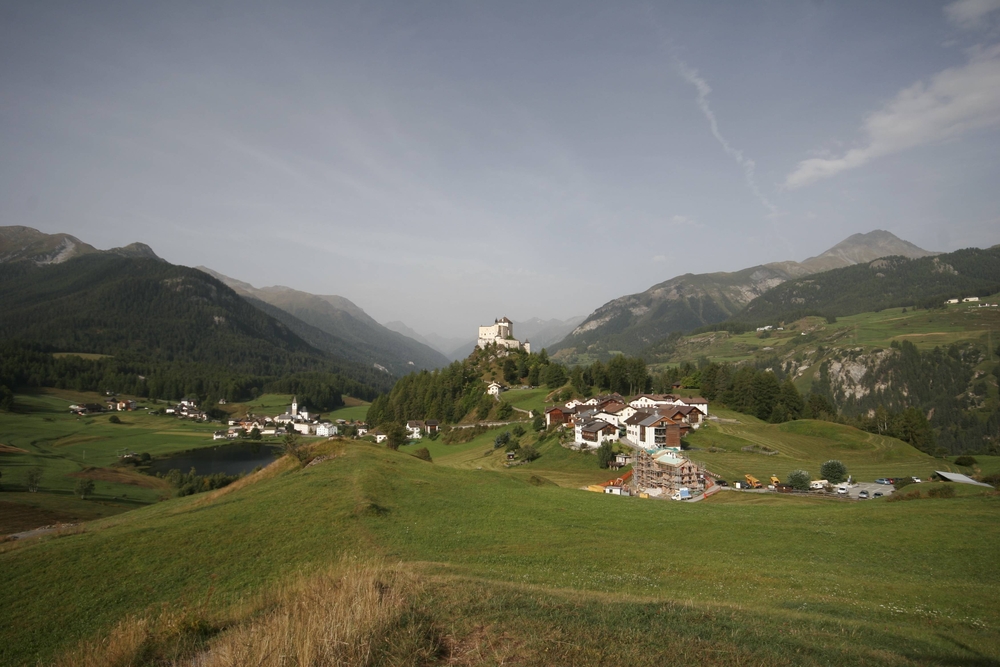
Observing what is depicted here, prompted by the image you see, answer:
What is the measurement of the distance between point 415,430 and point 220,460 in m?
42.0

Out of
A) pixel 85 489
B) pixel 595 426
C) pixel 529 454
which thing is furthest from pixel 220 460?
pixel 595 426

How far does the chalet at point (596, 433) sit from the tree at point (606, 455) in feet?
17.7

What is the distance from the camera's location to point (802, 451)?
220 ft

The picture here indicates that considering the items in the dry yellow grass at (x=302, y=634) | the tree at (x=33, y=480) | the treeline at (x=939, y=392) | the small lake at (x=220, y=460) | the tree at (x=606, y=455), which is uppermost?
the treeline at (x=939, y=392)

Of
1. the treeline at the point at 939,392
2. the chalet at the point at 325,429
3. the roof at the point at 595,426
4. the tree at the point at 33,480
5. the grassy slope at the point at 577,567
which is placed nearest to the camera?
the grassy slope at the point at 577,567

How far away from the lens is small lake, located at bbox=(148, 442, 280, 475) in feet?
298

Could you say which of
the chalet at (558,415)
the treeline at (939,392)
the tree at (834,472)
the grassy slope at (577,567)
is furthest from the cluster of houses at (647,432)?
the treeline at (939,392)

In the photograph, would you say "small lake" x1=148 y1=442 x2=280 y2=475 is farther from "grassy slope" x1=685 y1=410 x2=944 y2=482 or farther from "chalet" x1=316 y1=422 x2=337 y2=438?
"grassy slope" x1=685 y1=410 x2=944 y2=482

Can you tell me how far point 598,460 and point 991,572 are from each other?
149 ft

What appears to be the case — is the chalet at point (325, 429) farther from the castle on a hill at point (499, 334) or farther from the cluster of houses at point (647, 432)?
the cluster of houses at point (647, 432)

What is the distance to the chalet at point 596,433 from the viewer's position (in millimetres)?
68750

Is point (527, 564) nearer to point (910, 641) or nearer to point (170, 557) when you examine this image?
point (910, 641)

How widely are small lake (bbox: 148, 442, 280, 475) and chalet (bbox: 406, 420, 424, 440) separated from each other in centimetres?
2946

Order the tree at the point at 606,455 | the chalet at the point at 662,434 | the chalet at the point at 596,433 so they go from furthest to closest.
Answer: the chalet at the point at 596,433, the chalet at the point at 662,434, the tree at the point at 606,455
